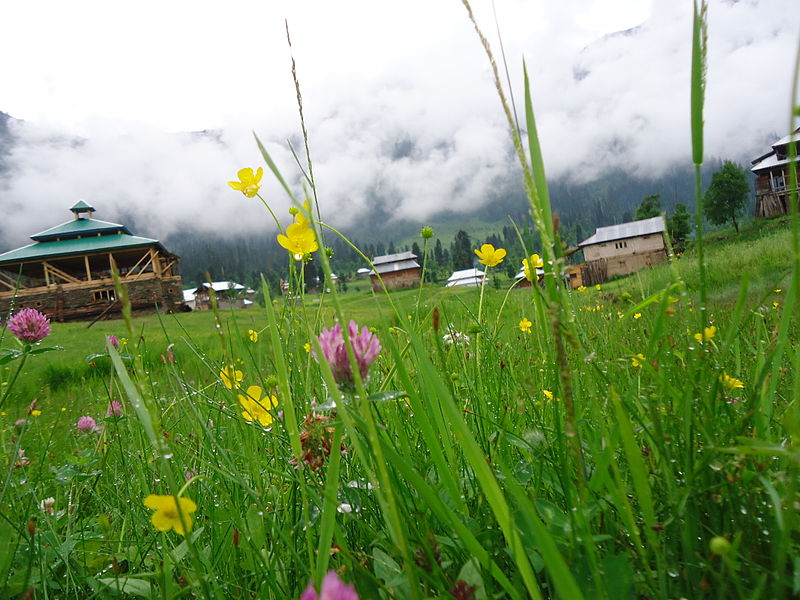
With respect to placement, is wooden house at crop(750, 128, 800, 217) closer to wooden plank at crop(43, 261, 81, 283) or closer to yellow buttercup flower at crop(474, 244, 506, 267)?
yellow buttercup flower at crop(474, 244, 506, 267)

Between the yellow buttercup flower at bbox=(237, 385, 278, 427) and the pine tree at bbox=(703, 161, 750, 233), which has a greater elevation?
the pine tree at bbox=(703, 161, 750, 233)

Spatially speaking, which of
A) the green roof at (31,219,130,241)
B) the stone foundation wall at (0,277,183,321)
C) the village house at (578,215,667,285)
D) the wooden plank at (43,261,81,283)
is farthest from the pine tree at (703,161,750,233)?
the wooden plank at (43,261,81,283)

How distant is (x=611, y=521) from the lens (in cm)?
64

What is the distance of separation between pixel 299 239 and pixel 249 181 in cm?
23

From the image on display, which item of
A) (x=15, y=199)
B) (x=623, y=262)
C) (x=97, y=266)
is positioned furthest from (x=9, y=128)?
(x=623, y=262)

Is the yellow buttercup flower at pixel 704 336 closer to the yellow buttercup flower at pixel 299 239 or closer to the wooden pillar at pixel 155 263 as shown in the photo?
the yellow buttercup flower at pixel 299 239

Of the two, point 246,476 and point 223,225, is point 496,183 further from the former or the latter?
point 246,476

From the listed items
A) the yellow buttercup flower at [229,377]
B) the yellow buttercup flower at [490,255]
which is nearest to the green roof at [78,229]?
the yellow buttercup flower at [490,255]

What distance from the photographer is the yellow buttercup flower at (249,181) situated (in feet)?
3.79

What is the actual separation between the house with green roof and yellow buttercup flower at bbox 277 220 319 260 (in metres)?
20.3

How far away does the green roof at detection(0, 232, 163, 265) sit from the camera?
2214 centimetres

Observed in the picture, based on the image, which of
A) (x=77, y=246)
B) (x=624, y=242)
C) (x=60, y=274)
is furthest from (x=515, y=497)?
(x=624, y=242)

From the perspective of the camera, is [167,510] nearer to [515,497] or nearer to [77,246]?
[515,497]

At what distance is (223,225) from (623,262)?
15682 centimetres
